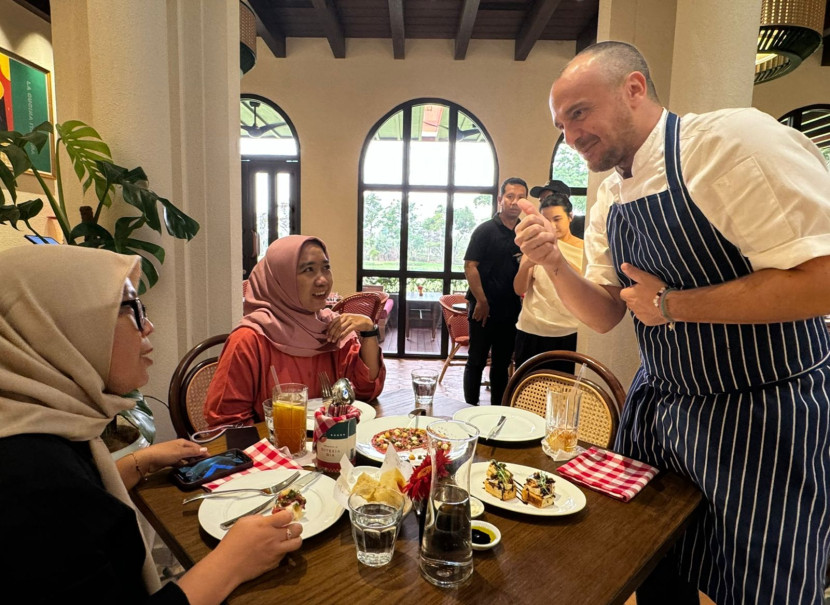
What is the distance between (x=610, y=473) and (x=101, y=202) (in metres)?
2.36

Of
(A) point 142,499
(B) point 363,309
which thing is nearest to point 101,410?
(A) point 142,499

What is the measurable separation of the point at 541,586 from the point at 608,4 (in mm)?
3015

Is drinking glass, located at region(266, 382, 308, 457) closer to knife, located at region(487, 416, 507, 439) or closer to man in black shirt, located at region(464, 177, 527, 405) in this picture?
knife, located at region(487, 416, 507, 439)

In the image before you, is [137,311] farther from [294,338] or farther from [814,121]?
[814,121]

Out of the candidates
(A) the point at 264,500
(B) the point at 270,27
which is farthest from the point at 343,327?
(B) the point at 270,27

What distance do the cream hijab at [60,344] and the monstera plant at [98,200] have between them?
4.91ft

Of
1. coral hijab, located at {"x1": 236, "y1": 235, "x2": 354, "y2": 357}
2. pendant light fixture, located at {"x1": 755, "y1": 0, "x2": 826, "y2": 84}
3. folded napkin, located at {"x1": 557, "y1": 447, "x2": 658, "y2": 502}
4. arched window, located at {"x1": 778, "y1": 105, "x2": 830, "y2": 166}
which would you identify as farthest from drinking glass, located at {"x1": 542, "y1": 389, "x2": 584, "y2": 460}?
arched window, located at {"x1": 778, "y1": 105, "x2": 830, "y2": 166}

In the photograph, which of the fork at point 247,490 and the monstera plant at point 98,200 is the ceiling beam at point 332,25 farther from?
the fork at point 247,490

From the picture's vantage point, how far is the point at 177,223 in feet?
7.84

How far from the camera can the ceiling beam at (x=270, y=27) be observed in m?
5.30

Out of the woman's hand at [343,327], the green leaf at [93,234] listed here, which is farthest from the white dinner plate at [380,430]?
the green leaf at [93,234]

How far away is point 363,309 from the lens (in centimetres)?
505

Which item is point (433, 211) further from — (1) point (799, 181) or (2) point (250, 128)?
(1) point (799, 181)

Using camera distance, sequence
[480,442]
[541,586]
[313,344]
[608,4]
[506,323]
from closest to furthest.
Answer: [541,586], [480,442], [313,344], [608,4], [506,323]
